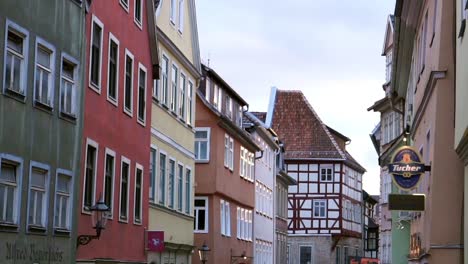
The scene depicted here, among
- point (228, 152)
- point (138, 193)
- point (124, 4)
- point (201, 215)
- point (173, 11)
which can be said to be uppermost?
point (173, 11)

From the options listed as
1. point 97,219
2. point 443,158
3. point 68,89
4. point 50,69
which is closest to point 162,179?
point 97,219

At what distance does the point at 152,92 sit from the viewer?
30844 mm

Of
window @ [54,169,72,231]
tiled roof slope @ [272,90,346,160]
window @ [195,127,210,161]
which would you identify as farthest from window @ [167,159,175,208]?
tiled roof slope @ [272,90,346,160]

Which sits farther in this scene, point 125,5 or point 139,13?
point 139,13

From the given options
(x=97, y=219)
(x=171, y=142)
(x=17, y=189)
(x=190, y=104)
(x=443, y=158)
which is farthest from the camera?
(x=190, y=104)

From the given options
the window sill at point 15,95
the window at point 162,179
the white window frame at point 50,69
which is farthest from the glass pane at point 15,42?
the window at point 162,179

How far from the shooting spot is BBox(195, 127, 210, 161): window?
4334 cm

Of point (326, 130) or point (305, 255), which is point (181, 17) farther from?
point (326, 130)

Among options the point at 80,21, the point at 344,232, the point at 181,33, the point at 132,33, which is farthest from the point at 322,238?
the point at 80,21

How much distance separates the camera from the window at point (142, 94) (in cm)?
2888

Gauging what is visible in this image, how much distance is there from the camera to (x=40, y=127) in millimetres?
20000

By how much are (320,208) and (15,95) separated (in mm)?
58887

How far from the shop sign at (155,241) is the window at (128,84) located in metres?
3.82

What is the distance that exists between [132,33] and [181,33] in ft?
25.2
